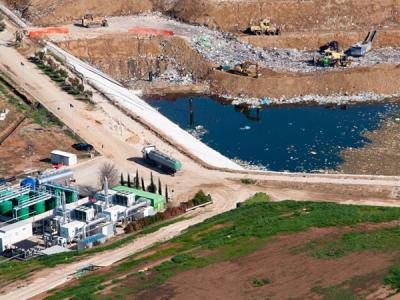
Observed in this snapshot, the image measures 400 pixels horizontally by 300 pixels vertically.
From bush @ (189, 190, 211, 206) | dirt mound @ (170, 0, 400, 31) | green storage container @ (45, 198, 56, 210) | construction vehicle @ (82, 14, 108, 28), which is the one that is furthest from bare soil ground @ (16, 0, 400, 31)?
green storage container @ (45, 198, 56, 210)

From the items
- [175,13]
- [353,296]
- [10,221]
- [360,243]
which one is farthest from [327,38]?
[353,296]

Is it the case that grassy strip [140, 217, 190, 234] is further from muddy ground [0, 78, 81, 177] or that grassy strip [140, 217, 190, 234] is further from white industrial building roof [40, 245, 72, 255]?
muddy ground [0, 78, 81, 177]

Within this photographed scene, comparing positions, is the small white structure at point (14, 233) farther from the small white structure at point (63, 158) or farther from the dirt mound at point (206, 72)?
the dirt mound at point (206, 72)

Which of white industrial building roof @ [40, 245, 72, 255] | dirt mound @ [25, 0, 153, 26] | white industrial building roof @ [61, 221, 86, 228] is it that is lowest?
white industrial building roof @ [40, 245, 72, 255]

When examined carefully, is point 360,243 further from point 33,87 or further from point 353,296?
point 33,87

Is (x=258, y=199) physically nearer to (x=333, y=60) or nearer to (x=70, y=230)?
(x=70, y=230)

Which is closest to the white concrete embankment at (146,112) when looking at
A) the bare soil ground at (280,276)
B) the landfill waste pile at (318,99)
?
the landfill waste pile at (318,99)
